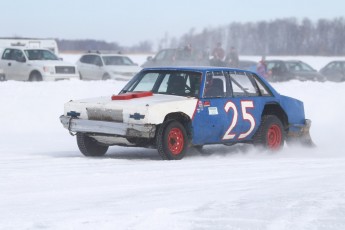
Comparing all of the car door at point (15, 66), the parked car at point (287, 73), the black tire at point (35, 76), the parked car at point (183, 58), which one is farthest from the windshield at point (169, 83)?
the parked car at point (287, 73)

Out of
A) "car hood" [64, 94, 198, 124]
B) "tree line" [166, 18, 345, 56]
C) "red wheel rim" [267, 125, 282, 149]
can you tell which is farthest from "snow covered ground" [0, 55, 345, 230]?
"tree line" [166, 18, 345, 56]

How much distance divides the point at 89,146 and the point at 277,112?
3124mm

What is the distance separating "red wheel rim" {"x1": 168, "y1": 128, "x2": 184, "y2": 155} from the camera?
11.2m

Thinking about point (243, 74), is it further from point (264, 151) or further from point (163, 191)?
point (163, 191)

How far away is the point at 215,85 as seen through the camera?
39.8 feet

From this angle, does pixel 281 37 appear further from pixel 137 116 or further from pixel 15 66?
pixel 137 116

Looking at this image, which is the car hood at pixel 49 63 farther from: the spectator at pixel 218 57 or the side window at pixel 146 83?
the side window at pixel 146 83

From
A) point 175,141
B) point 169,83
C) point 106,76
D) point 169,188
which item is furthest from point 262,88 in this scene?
point 106,76

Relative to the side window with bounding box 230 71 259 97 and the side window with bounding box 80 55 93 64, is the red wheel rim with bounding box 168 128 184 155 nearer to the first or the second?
the side window with bounding box 230 71 259 97

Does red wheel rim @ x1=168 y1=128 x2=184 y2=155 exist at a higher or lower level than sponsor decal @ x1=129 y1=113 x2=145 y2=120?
lower

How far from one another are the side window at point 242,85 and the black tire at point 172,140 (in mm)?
1381

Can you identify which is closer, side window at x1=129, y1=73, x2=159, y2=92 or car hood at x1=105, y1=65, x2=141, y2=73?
side window at x1=129, y1=73, x2=159, y2=92

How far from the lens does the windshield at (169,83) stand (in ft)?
39.1

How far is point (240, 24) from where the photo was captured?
381 ft
